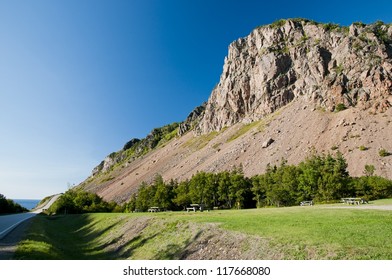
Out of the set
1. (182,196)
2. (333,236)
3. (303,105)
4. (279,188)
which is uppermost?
(303,105)

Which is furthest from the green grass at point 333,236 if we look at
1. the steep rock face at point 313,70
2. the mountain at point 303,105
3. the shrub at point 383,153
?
the steep rock face at point 313,70

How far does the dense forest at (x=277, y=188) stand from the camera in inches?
2303

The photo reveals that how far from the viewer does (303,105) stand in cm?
14000

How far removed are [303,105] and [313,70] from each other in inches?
973

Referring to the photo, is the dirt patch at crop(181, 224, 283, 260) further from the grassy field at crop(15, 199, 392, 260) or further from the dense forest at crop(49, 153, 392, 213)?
the dense forest at crop(49, 153, 392, 213)

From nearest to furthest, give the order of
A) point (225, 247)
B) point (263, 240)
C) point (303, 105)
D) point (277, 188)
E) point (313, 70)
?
point (263, 240)
point (225, 247)
point (277, 188)
point (303, 105)
point (313, 70)

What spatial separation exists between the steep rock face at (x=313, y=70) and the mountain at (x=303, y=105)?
15.2 inches

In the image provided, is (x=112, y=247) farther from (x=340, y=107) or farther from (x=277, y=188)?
(x=340, y=107)

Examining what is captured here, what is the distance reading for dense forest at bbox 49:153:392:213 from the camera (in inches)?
2303

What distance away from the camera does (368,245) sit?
1401 centimetres

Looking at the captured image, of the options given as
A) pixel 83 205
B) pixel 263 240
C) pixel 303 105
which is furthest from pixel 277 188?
pixel 303 105
